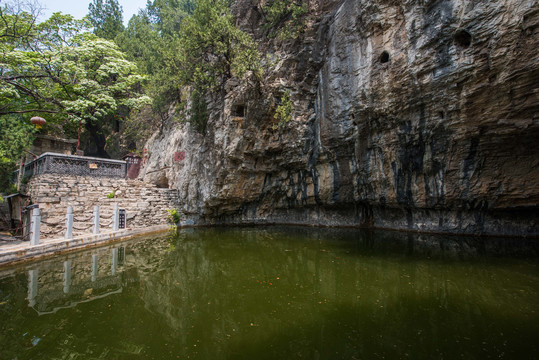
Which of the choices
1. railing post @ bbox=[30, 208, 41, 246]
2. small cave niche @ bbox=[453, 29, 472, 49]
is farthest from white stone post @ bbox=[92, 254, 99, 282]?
small cave niche @ bbox=[453, 29, 472, 49]

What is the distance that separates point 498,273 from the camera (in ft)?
18.9

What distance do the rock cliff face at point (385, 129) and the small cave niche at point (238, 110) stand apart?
8cm

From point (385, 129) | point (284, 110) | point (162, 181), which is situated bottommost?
point (162, 181)

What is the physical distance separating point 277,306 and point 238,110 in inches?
460

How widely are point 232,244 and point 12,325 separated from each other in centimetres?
651

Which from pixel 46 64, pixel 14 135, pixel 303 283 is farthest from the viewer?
pixel 14 135

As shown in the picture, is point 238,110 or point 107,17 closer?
point 238,110

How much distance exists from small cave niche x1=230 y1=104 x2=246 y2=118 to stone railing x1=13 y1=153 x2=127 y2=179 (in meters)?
6.45

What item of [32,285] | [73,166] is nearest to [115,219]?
[73,166]

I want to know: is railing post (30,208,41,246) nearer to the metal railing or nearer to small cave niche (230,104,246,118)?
the metal railing

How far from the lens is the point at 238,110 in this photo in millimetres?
14156

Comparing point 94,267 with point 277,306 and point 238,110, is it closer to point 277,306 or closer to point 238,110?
point 277,306

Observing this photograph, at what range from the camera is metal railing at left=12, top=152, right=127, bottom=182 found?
37.0 feet

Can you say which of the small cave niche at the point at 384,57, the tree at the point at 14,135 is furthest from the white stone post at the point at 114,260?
the small cave niche at the point at 384,57
